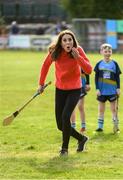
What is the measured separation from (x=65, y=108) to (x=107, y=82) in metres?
2.79

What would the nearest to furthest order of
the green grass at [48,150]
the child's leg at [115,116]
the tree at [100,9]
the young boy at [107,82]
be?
the green grass at [48,150]
the child's leg at [115,116]
the young boy at [107,82]
the tree at [100,9]

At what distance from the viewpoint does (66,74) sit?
33.3 ft

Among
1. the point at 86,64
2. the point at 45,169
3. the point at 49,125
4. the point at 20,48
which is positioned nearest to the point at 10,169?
the point at 45,169

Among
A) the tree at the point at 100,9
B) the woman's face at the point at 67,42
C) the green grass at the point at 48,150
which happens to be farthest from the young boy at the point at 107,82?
the tree at the point at 100,9

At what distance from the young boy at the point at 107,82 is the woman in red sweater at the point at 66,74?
240 centimetres

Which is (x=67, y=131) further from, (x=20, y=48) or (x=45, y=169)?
(x=20, y=48)

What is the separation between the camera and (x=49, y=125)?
45.3 ft

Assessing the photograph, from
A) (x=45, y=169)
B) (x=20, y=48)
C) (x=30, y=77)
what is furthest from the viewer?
(x=20, y=48)

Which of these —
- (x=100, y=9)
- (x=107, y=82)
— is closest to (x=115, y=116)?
(x=107, y=82)

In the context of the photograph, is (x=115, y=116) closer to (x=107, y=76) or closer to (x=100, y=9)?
(x=107, y=76)

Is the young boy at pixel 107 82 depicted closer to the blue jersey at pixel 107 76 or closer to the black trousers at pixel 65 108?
the blue jersey at pixel 107 76

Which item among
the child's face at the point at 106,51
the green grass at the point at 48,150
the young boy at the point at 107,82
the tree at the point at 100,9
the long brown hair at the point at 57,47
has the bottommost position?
the tree at the point at 100,9

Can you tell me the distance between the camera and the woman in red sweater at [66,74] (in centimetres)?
1003

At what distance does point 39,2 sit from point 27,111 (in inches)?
2155
